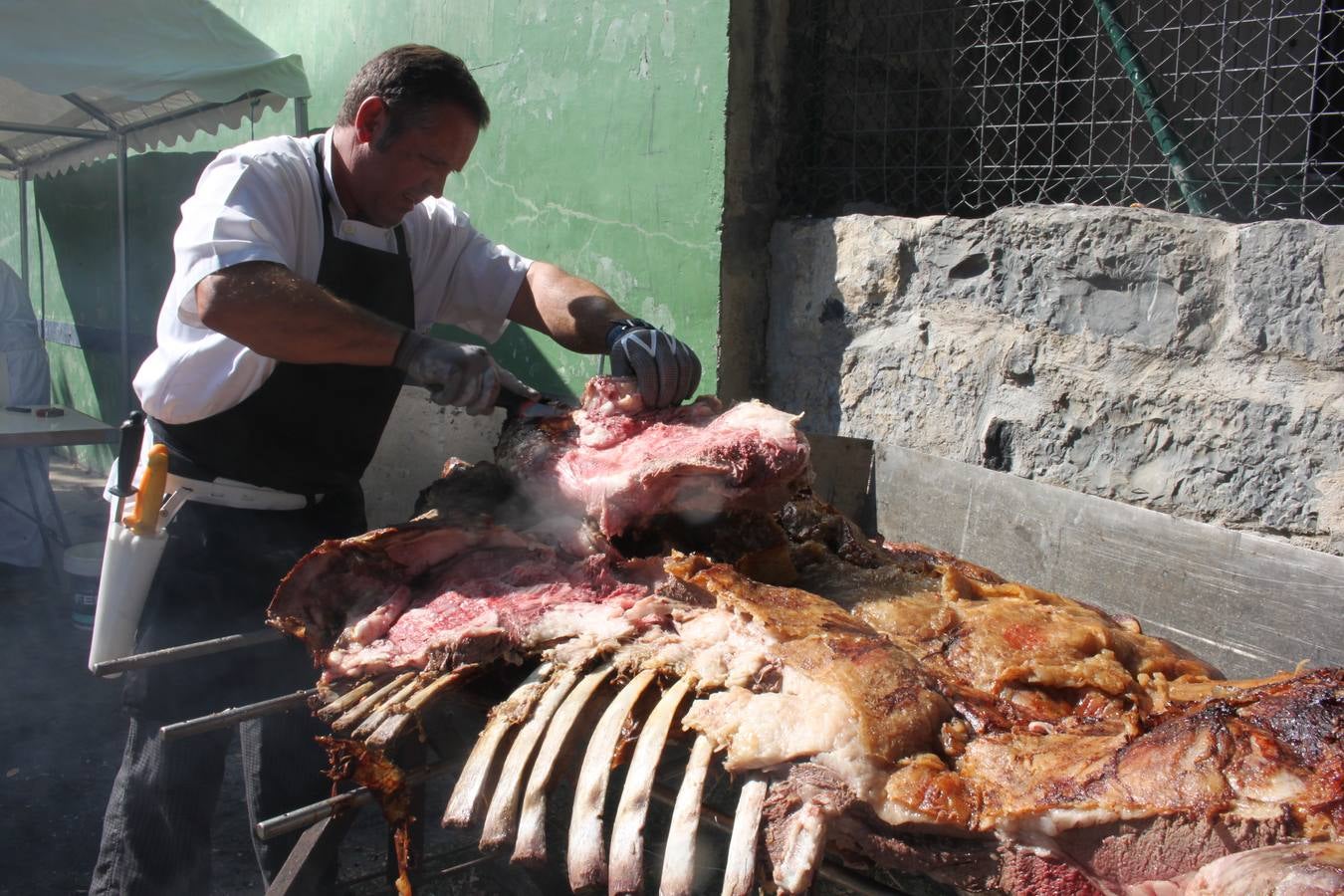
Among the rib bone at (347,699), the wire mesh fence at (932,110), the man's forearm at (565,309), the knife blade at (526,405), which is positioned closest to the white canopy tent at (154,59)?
the wire mesh fence at (932,110)

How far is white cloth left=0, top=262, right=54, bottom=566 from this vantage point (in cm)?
680

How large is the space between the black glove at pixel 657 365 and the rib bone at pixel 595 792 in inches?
36.2

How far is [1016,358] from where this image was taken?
136 inches

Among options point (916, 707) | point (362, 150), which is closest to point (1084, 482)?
point (916, 707)

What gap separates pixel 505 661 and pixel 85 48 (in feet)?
17.4

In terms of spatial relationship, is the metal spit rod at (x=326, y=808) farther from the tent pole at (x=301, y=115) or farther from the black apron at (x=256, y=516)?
the tent pole at (x=301, y=115)

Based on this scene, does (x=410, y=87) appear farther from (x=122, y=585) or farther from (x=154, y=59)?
(x=154, y=59)

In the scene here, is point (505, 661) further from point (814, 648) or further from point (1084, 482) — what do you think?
point (1084, 482)

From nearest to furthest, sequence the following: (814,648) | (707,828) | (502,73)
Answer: (814,648) → (707,828) → (502,73)

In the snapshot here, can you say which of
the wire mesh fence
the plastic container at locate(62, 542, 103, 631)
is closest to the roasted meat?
the wire mesh fence

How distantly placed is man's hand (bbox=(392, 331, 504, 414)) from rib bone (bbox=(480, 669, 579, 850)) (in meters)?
0.80

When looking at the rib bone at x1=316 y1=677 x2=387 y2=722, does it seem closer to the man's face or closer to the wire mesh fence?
the man's face

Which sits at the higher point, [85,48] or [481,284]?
[85,48]

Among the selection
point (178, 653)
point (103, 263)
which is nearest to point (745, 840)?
point (178, 653)
